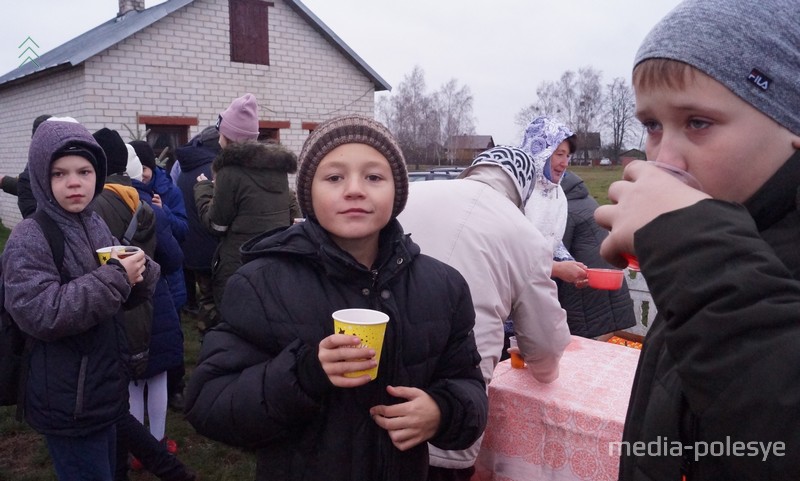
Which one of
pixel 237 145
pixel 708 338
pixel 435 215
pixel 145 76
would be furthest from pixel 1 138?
pixel 708 338

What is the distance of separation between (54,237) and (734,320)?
261 cm

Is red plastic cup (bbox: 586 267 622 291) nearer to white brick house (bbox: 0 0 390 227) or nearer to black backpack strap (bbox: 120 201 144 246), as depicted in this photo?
black backpack strap (bbox: 120 201 144 246)

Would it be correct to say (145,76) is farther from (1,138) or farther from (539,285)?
(539,285)

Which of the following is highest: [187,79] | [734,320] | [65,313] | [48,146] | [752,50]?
[187,79]

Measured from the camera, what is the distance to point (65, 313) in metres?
2.37

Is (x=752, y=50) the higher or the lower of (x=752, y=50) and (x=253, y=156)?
the higher

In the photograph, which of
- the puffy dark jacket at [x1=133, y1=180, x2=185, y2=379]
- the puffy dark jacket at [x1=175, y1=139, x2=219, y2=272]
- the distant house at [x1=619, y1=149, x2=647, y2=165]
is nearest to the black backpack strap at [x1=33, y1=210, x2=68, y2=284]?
the puffy dark jacket at [x1=133, y1=180, x2=185, y2=379]

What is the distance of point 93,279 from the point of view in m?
2.49

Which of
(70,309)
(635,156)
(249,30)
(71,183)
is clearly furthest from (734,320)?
(249,30)

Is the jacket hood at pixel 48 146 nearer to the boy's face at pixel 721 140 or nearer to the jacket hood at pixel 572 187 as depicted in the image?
the boy's face at pixel 721 140

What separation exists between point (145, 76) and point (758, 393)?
13.3 meters

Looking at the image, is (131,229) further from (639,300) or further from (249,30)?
(249,30)

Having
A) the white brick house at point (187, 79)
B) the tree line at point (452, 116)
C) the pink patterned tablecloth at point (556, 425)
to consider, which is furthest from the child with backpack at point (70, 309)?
the tree line at point (452, 116)

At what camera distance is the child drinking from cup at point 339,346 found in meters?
1.47
